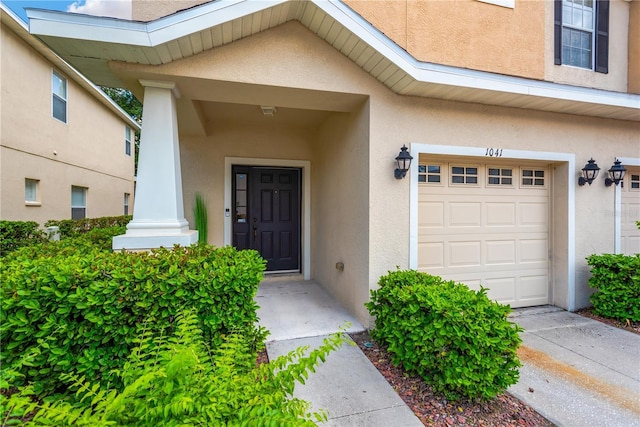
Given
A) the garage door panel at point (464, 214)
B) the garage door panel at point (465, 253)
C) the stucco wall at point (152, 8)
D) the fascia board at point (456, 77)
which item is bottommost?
the garage door panel at point (465, 253)

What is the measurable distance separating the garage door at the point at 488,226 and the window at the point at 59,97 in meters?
9.84

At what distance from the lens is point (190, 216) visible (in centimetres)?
543

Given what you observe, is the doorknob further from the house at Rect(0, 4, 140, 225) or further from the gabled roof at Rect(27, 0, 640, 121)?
the house at Rect(0, 4, 140, 225)

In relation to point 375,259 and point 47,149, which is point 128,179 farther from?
point 375,259

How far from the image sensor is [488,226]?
4461mm

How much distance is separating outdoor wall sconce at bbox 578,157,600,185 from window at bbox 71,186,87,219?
41.2ft

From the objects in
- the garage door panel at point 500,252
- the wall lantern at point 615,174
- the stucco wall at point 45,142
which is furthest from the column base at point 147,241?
the wall lantern at point 615,174

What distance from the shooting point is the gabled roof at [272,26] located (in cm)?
272

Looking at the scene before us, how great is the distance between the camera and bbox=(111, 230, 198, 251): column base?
9.99 ft

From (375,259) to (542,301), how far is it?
3.31 meters

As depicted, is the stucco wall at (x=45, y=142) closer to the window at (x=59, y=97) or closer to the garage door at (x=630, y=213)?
the window at (x=59, y=97)

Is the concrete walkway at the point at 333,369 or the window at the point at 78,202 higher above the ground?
the window at the point at 78,202

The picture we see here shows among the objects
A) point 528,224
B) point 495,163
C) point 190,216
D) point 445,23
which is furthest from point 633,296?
point 190,216

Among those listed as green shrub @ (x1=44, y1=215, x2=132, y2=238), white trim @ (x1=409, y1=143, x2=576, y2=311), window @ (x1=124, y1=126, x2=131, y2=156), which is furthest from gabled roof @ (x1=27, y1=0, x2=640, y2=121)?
window @ (x1=124, y1=126, x2=131, y2=156)
